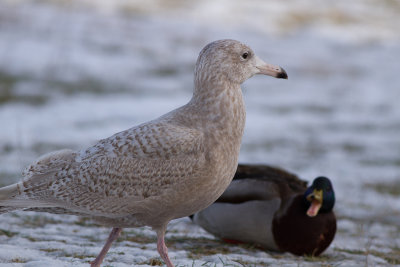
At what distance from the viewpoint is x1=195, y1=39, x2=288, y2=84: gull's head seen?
15.7 ft

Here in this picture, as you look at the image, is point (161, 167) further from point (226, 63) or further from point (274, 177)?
point (274, 177)

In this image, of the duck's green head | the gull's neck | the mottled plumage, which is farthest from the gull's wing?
A: the duck's green head

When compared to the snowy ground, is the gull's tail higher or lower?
lower

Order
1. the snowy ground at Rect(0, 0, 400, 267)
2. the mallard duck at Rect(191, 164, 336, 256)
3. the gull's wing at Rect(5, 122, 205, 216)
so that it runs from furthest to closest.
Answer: the mallard duck at Rect(191, 164, 336, 256) < the snowy ground at Rect(0, 0, 400, 267) < the gull's wing at Rect(5, 122, 205, 216)

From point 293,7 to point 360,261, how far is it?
29.2 meters

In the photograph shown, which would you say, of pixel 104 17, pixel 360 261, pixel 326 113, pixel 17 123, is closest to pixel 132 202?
pixel 360 261

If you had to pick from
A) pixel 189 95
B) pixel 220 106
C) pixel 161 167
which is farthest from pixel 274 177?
pixel 189 95

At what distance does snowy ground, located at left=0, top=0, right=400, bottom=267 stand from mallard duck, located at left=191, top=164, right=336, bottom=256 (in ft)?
0.58

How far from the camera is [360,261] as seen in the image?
6.15 m

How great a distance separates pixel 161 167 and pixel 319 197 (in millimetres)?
2736

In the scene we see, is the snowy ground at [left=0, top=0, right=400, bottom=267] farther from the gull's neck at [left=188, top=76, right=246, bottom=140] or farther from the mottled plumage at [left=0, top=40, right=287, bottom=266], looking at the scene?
the gull's neck at [left=188, top=76, right=246, bottom=140]

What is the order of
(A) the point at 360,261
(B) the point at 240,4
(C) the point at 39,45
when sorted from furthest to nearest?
(B) the point at 240,4 < (C) the point at 39,45 < (A) the point at 360,261

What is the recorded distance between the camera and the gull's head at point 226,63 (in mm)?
4777

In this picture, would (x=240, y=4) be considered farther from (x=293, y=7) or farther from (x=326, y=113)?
(x=326, y=113)
